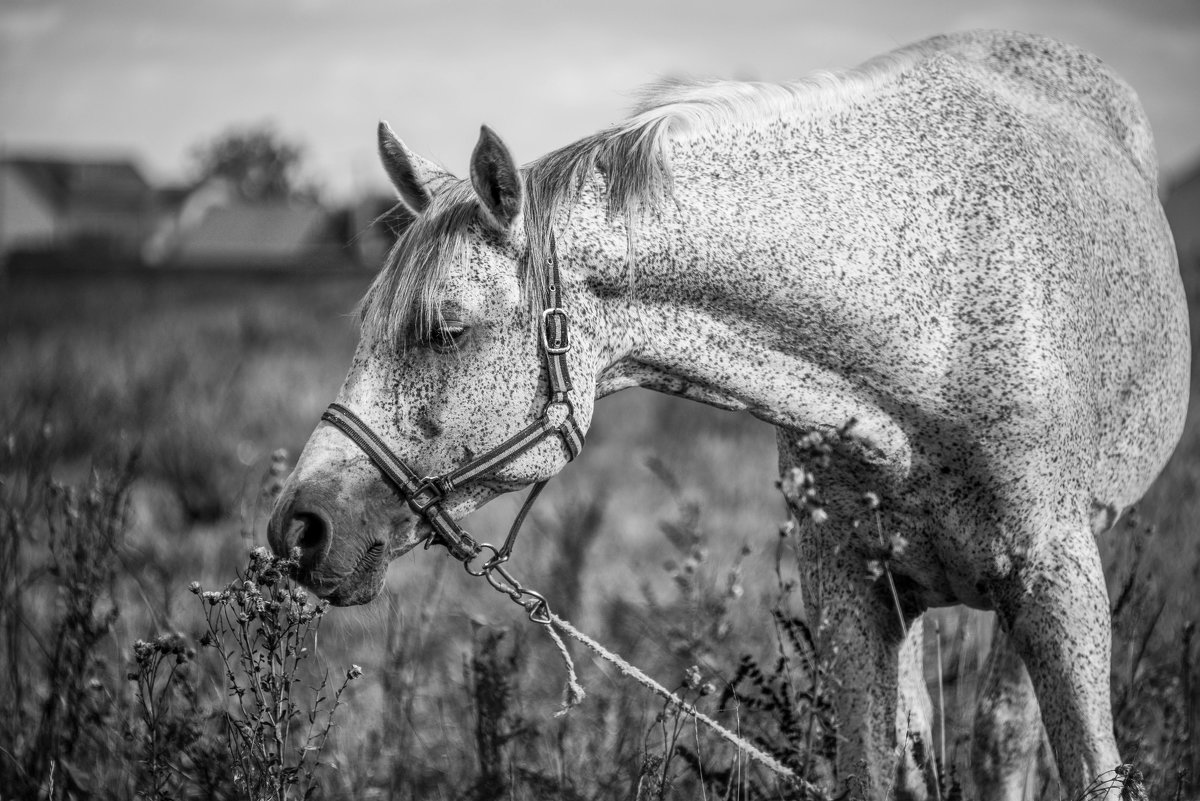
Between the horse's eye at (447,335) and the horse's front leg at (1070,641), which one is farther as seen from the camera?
the horse's front leg at (1070,641)

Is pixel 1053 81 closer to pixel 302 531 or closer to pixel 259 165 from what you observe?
pixel 302 531

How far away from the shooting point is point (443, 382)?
2.20m

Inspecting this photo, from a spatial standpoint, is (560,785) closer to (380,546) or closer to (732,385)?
(380,546)

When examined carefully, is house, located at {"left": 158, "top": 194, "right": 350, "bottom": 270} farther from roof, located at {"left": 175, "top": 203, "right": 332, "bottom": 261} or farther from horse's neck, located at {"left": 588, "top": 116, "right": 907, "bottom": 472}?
horse's neck, located at {"left": 588, "top": 116, "right": 907, "bottom": 472}

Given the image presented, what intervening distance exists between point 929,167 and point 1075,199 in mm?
429

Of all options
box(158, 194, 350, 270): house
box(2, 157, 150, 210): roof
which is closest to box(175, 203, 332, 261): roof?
box(158, 194, 350, 270): house

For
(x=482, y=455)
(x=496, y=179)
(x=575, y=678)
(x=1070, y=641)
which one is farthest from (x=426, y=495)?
(x=1070, y=641)

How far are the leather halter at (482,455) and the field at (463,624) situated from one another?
0.54 metres

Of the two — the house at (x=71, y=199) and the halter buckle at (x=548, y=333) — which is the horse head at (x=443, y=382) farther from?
the house at (x=71, y=199)

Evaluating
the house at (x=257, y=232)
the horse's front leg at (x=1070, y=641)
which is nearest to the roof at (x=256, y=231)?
the house at (x=257, y=232)

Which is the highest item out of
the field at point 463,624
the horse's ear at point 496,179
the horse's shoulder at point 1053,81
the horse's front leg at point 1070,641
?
the horse's shoulder at point 1053,81

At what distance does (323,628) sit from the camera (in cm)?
468

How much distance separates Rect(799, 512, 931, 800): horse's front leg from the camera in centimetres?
267

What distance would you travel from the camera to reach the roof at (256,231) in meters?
61.3
